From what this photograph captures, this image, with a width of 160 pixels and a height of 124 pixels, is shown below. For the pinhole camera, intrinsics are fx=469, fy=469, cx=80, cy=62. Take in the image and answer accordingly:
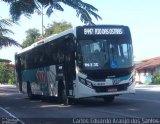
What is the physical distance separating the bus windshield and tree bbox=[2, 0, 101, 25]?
10.6 meters

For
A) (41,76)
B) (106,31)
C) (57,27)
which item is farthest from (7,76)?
(106,31)

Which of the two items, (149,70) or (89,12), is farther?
(149,70)

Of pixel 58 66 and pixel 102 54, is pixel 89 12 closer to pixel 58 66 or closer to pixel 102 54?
pixel 102 54

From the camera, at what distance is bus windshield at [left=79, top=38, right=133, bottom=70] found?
18.7 m

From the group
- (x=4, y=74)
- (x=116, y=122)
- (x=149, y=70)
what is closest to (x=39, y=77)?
(x=116, y=122)

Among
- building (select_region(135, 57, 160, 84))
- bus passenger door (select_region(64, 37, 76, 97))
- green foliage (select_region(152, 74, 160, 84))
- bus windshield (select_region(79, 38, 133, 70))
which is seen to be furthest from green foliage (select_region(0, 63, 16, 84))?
bus windshield (select_region(79, 38, 133, 70))

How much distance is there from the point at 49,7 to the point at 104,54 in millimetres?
11232

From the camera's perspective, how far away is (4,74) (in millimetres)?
87688

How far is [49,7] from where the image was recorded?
7.74m

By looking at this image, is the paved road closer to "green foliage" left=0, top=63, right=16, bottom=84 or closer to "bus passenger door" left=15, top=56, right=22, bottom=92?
"bus passenger door" left=15, top=56, right=22, bottom=92

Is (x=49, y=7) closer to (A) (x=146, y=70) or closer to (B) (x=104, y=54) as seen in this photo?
(B) (x=104, y=54)

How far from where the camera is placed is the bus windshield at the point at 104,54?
18734 millimetres

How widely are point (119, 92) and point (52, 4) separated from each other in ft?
39.0

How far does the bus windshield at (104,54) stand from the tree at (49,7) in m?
10.6
